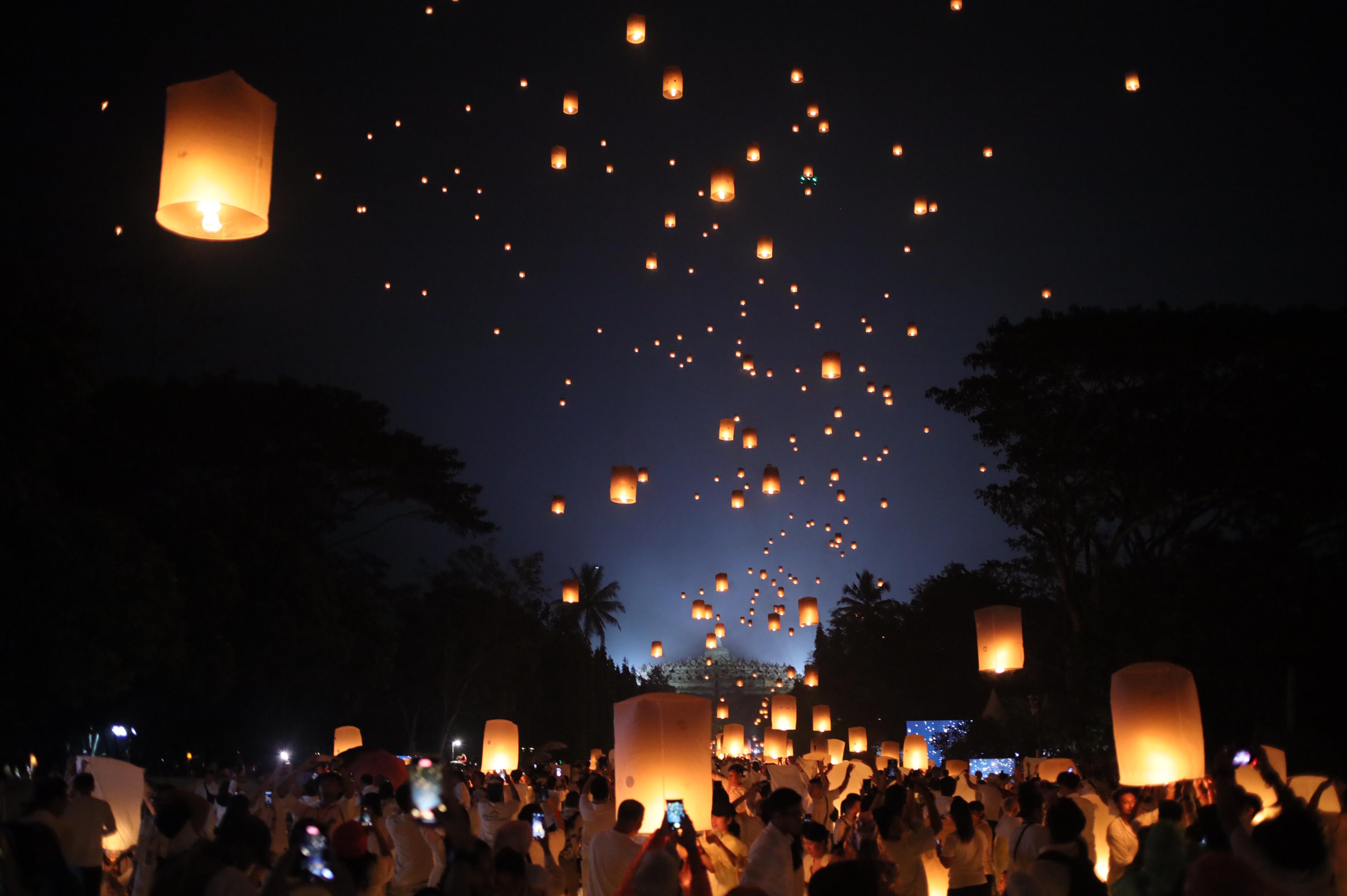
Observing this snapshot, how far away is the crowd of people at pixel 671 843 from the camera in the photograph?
12.6 feet

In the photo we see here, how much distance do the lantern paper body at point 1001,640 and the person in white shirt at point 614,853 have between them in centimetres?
907

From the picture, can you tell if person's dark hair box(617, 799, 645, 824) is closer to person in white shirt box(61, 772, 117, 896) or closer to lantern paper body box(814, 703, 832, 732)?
person in white shirt box(61, 772, 117, 896)

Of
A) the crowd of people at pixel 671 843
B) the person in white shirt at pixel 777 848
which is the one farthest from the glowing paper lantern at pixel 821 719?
the person in white shirt at pixel 777 848

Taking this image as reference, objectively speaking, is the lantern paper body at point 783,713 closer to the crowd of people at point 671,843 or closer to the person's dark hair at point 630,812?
the crowd of people at point 671,843

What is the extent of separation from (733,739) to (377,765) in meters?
17.4

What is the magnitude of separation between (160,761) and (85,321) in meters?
12.5

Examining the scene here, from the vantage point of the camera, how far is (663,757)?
770 cm

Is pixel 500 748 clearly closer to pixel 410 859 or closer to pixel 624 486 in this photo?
pixel 624 486

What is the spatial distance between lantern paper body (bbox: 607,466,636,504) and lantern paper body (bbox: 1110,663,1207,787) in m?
8.18

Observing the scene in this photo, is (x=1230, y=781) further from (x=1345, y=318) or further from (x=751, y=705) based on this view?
(x=751, y=705)

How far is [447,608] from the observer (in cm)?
3378

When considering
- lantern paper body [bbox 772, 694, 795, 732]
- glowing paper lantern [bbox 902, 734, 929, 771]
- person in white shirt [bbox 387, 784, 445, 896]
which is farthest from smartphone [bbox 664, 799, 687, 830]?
lantern paper body [bbox 772, 694, 795, 732]

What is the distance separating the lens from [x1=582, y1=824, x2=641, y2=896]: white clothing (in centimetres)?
561

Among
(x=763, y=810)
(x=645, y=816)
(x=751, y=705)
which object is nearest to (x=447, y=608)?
(x=645, y=816)
